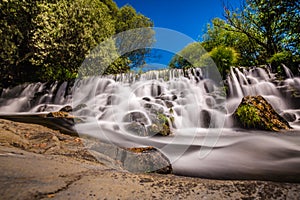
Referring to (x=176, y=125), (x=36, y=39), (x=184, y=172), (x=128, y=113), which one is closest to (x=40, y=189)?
(x=184, y=172)

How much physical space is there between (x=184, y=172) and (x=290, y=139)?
3.39 m

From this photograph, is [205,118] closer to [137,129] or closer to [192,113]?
[192,113]

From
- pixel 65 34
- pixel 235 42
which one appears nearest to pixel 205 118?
pixel 65 34

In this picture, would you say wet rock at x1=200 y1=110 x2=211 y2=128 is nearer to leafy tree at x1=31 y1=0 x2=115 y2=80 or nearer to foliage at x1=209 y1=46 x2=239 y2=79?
foliage at x1=209 y1=46 x2=239 y2=79

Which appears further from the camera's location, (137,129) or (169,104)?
(169,104)

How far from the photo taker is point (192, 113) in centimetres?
705

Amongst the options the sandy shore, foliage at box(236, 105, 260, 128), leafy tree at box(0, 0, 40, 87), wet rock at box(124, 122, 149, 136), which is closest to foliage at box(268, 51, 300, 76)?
foliage at box(236, 105, 260, 128)

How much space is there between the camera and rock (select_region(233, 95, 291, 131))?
548 cm

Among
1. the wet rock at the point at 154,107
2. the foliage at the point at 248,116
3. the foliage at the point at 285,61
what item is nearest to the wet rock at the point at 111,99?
the wet rock at the point at 154,107

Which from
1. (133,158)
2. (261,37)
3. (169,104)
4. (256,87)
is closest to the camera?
(133,158)

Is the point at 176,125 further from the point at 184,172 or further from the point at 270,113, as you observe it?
the point at 184,172

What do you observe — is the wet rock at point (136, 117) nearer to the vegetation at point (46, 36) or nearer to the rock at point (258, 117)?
the rock at point (258, 117)

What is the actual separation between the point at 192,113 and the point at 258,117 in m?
2.20

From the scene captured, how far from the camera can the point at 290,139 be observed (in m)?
4.45
